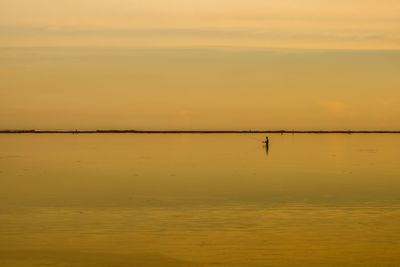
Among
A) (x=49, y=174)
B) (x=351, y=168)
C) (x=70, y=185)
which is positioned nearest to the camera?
(x=70, y=185)

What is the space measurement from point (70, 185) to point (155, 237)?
24.1 m

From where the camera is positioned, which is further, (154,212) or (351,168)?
(351,168)

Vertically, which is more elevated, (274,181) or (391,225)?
(274,181)

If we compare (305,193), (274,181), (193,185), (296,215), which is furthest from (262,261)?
(274,181)

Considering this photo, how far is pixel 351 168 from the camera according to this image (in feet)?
229

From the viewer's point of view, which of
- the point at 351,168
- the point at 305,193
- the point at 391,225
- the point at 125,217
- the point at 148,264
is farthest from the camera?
the point at 351,168

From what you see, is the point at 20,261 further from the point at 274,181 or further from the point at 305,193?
the point at 274,181

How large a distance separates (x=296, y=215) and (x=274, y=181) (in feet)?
64.6

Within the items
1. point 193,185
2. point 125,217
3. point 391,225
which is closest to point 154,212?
point 125,217

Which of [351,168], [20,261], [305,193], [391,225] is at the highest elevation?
[351,168]

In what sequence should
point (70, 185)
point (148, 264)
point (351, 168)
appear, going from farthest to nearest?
1. point (351, 168)
2. point (70, 185)
3. point (148, 264)

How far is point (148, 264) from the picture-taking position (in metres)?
22.6

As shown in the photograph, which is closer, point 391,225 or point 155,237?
point 155,237

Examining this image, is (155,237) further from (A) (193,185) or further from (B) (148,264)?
(A) (193,185)
